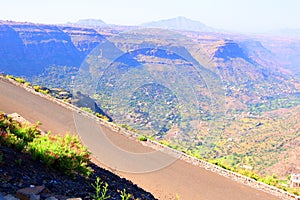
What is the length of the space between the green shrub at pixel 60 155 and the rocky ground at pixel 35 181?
0.38 feet

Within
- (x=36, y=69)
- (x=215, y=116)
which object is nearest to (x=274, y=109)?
(x=36, y=69)

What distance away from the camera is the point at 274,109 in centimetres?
11400

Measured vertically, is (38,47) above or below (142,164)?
below

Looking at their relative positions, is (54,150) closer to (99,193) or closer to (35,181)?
(35,181)

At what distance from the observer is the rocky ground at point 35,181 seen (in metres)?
4.20

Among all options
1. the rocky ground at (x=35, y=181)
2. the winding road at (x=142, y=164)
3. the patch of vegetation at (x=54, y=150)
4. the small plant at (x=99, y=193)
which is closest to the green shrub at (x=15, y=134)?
the patch of vegetation at (x=54, y=150)

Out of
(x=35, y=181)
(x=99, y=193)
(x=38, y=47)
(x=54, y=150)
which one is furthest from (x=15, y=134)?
(x=38, y=47)

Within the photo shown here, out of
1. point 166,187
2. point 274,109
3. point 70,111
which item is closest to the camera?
point 166,187

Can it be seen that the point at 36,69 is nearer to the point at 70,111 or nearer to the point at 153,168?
the point at 70,111

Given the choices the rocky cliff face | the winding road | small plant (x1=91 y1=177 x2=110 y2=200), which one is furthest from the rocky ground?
the rocky cliff face

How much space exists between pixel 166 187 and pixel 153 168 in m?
1.03

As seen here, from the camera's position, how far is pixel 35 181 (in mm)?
4711

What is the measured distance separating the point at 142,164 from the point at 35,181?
4.88 meters

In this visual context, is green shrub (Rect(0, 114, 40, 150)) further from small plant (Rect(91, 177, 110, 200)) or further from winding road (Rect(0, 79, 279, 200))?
winding road (Rect(0, 79, 279, 200))
